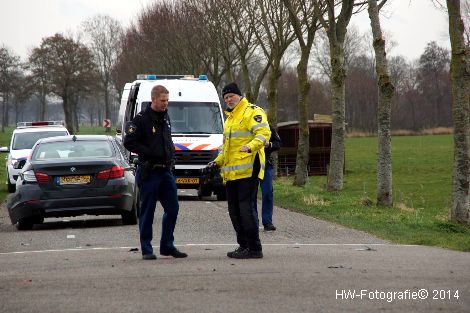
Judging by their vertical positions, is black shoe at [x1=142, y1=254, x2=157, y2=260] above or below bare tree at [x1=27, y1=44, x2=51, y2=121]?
below

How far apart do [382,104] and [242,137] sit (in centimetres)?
1038

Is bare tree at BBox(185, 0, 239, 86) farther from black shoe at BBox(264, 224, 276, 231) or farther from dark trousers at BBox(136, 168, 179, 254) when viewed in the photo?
dark trousers at BBox(136, 168, 179, 254)

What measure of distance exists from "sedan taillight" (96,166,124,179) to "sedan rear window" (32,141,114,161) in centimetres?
33

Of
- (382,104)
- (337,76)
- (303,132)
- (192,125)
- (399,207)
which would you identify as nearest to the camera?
(382,104)

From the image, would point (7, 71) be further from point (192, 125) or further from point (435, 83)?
point (192, 125)

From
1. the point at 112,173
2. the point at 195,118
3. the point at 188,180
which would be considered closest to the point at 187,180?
the point at 188,180

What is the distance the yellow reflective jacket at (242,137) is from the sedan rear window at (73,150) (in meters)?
5.35

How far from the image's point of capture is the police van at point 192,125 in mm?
23500

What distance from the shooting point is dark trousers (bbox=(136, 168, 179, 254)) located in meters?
10.9

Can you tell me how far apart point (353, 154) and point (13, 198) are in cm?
5335

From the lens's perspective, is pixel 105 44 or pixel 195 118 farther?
pixel 105 44

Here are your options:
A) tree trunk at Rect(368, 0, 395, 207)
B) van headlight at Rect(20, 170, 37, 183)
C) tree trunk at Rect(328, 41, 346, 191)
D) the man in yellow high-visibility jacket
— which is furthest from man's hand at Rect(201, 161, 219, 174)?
tree trunk at Rect(328, 41, 346, 191)

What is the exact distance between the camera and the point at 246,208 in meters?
10.9

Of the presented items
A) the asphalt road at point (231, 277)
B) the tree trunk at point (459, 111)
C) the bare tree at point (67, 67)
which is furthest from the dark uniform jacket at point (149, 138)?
the bare tree at point (67, 67)
